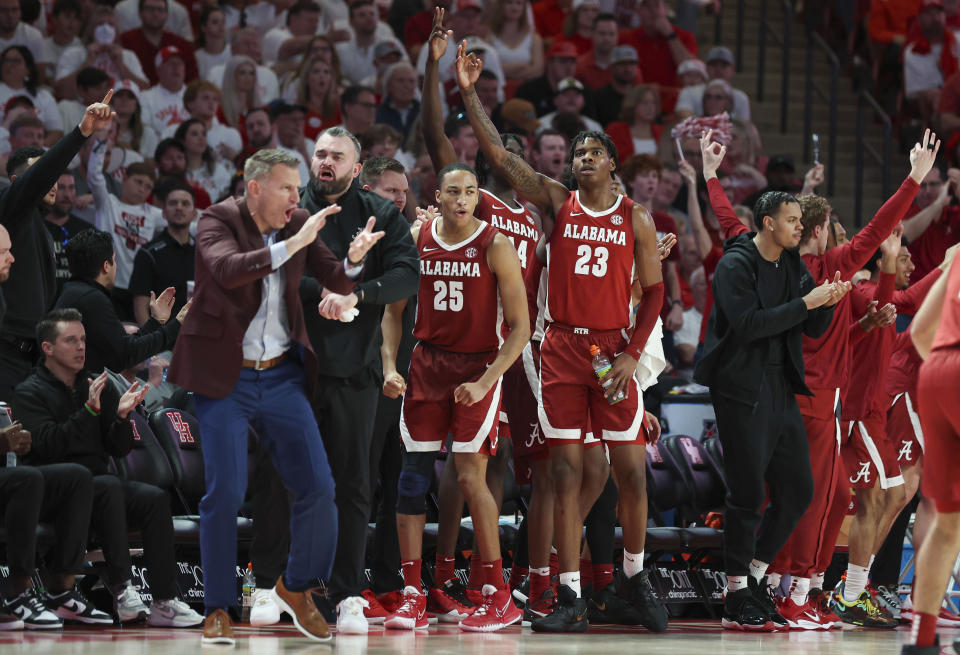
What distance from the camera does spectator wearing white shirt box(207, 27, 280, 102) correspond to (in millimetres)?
12062

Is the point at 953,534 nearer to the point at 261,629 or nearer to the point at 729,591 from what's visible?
the point at 729,591

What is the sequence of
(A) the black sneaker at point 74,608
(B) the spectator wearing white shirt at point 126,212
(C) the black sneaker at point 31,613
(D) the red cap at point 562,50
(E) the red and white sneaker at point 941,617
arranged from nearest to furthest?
(C) the black sneaker at point 31,613 < (A) the black sneaker at point 74,608 < (E) the red and white sneaker at point 941,617 < (B) the spectator wearing white shirt at point 126,212 < (D) the red cap at point 562,50

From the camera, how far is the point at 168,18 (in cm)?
1248

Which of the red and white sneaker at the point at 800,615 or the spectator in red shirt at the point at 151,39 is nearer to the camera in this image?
the red and white sneaker at the point at 800,615

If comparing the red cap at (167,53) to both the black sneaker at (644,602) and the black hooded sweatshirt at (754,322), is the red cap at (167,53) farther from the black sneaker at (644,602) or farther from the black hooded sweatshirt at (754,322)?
the black sneaker at (644,602)

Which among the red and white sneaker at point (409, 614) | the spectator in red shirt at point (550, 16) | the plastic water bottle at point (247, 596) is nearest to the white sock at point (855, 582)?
the red and white sneaker at point (409, 614)

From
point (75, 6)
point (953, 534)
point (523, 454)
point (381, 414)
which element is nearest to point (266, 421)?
point (381, 414)

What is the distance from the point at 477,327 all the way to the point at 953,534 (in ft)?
8.83

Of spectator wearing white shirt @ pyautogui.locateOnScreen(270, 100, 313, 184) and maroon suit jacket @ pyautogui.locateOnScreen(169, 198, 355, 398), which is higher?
spectator wearing white shirt @ pyautogui.locateOnScreen(270, 100, 313, 184)

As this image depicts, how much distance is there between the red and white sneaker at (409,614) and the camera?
6.57 metres

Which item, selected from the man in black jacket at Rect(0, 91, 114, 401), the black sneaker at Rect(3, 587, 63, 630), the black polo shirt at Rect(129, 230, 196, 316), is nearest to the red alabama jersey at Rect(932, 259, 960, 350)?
the man in black jacket at Rect(0, 91, 114, 401)

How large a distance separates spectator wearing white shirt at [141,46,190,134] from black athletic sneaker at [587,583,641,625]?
624cm

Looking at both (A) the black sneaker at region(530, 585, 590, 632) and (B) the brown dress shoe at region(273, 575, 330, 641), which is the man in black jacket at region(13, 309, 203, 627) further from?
(A) the black sneaker at region(530, 585, 590, 632)

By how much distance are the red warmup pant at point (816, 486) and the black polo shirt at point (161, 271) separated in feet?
14.2
